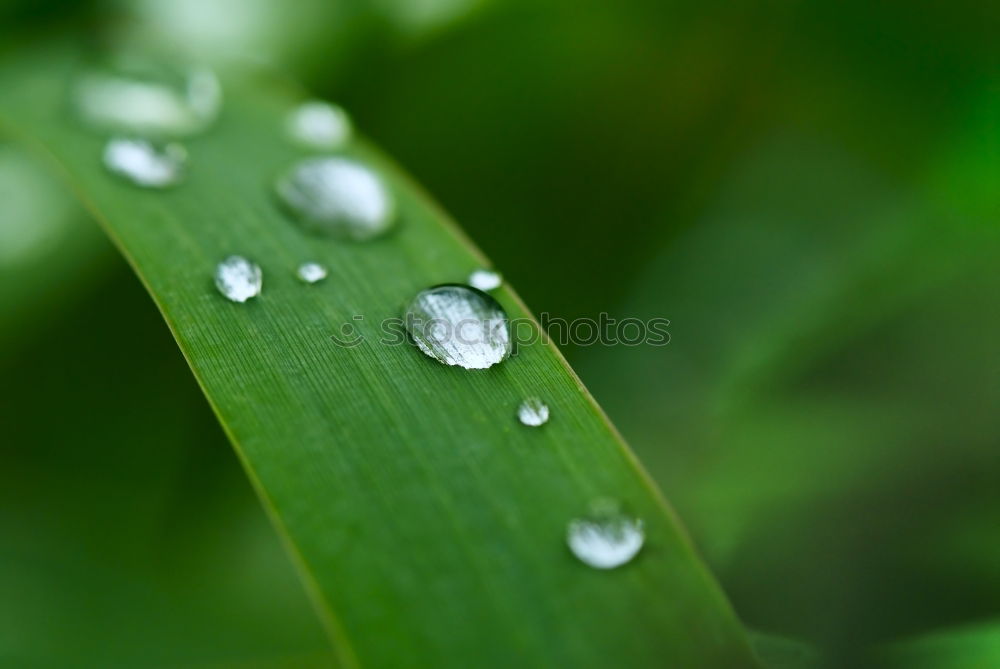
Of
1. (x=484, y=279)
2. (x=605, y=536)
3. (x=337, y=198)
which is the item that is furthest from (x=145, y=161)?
(x=605, y=536)

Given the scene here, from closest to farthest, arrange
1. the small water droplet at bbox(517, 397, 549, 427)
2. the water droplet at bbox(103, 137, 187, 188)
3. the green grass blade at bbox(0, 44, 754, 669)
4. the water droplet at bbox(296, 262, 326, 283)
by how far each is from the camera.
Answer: the green grass blade at bbox(0, 44, 754, 669)
the small water droplet at bbox(517, 397, 549, 427)
the water droplet at bbox(296, 262, 326, 283)
the water droplet at bbox(103, 137, 187, 188)

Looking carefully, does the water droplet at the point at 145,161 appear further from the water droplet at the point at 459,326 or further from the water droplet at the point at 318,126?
the water droplet at the point at 459,326

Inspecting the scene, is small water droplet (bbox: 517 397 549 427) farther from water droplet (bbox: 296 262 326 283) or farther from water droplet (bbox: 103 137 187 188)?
water droplet (bbox: 103 137 187 188)

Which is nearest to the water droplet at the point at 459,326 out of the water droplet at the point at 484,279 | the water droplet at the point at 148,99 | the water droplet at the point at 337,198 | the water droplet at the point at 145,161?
Result: the water droplet at the point at 484,279

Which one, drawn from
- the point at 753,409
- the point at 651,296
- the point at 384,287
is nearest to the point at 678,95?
the point at 651,296

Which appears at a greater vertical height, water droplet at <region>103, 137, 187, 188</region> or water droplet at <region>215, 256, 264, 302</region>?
water droplet at <region>215, 256, 264, 302</region>

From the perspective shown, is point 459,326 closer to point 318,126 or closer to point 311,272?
point 311,272

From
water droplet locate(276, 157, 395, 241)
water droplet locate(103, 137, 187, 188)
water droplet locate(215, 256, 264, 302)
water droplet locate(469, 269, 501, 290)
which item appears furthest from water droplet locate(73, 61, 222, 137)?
water droplet locate(469, 269, 501, 290)
